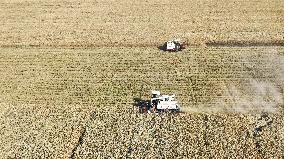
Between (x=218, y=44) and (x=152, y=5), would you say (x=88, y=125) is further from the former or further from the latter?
(x=152, y=5)

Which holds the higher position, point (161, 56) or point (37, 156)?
point (161, 56)

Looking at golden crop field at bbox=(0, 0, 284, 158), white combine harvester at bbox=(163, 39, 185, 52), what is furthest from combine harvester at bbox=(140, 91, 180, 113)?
white combine harvester at bbox=(163, 39, 185, 52)

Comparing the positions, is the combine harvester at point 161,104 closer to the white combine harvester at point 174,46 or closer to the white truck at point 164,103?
the white truck at point 164,103

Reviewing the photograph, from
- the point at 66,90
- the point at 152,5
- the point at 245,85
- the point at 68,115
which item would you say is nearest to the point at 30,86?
the point at 66,90

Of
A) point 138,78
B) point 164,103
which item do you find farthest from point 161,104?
point 138,78

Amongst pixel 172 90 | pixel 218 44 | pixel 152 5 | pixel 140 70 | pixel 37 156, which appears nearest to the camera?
pixel 37 156

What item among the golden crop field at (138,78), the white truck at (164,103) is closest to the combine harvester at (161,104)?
the white truck at (164,103)

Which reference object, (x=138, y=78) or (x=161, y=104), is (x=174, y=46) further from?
(x=161, y=104)
